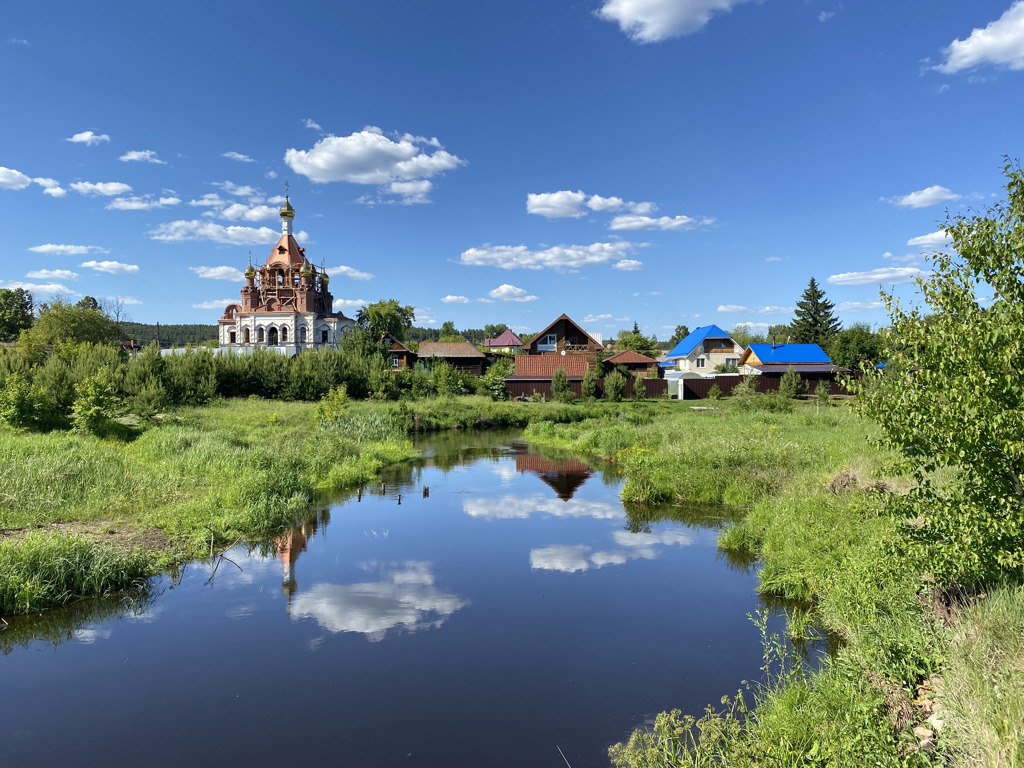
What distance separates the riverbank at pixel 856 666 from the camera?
14.4ft

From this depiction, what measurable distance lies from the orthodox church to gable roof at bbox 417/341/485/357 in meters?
8.79

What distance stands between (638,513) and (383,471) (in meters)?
9.46

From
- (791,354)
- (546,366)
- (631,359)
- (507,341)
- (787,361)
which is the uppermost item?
(507,341)

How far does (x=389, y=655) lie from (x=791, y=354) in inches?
1971

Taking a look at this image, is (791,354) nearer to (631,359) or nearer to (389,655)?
(631,359)

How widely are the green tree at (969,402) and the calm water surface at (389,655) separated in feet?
9.58

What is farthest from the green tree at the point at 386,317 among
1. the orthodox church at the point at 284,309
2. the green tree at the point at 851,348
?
the green tree at the point at 851,348

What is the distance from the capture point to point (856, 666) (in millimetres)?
5652

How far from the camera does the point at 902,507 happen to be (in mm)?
5902

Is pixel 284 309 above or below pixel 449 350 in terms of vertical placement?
above

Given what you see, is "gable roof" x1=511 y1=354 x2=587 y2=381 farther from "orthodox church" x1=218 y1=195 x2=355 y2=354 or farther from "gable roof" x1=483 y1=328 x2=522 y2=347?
"gable roof" x1=483 y1=328 x2=522 y2=347

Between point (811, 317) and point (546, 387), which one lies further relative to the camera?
point (811, 317)

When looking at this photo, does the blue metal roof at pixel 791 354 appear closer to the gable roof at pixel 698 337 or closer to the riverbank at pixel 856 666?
the gable roof at pixel 698 337

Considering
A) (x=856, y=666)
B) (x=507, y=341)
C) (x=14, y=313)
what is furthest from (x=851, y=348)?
(x=14, y=313)
